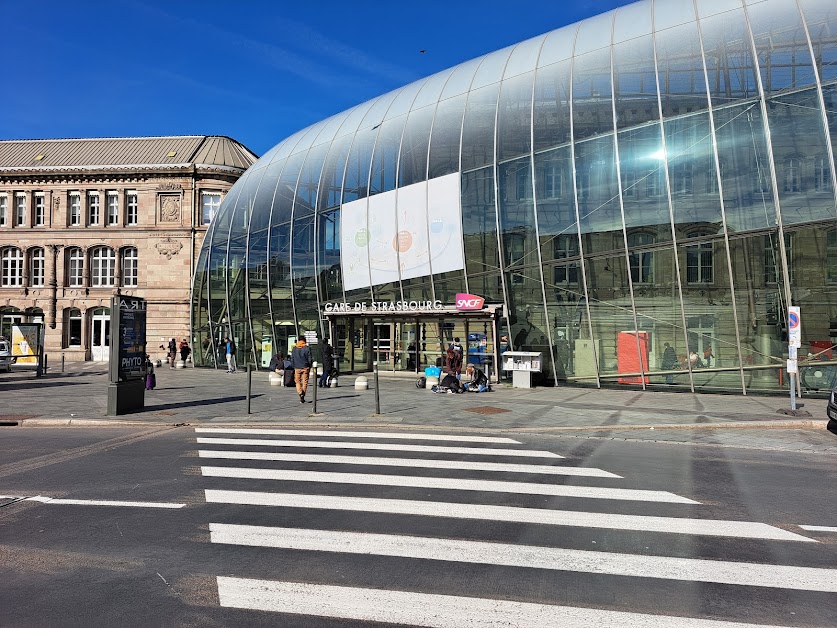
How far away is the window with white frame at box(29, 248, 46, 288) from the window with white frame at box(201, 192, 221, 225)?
46.5 ft

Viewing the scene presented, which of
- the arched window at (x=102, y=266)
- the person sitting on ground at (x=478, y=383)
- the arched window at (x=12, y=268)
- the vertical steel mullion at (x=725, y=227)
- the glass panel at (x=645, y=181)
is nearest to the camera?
the vertical steel mullion at (x=725, y=227)

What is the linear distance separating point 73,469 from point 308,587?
238 inches

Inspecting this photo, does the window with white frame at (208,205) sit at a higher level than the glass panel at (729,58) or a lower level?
higher

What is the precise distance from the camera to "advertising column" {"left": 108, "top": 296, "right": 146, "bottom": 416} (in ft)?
46.0

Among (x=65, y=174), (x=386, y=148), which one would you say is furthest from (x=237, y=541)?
(x=65, y=174)

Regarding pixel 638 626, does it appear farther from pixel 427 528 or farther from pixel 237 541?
pixel 237 541

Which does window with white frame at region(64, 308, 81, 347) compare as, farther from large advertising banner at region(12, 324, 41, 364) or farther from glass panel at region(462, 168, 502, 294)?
glass panel at region(462, 168, 502, 294)

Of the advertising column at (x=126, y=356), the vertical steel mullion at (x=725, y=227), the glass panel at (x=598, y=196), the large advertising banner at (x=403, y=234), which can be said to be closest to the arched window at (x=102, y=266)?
the large advertising banner at (x=403, y=234)

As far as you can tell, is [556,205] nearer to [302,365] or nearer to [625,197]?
[625,197]

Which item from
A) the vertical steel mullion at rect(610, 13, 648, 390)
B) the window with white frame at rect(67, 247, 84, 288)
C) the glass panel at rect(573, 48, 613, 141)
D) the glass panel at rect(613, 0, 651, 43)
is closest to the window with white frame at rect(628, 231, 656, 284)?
the vertical steel mullion at rect(610, 13, 648, 390)

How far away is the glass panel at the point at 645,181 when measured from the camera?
19.4 meters

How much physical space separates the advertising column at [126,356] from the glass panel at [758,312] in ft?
59.0

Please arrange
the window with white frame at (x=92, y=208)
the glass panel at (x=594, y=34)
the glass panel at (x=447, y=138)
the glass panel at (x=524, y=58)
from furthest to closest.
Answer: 1. the window with white frame at (x=92, y=208)
2. the glass panel at (x=447, y=138)
3. the glass panel at (x=524, y=58)
4. the glass panel at (x=594, y=34)

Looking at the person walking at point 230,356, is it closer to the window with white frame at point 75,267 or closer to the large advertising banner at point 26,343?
the large advertising banner at point 26,343
